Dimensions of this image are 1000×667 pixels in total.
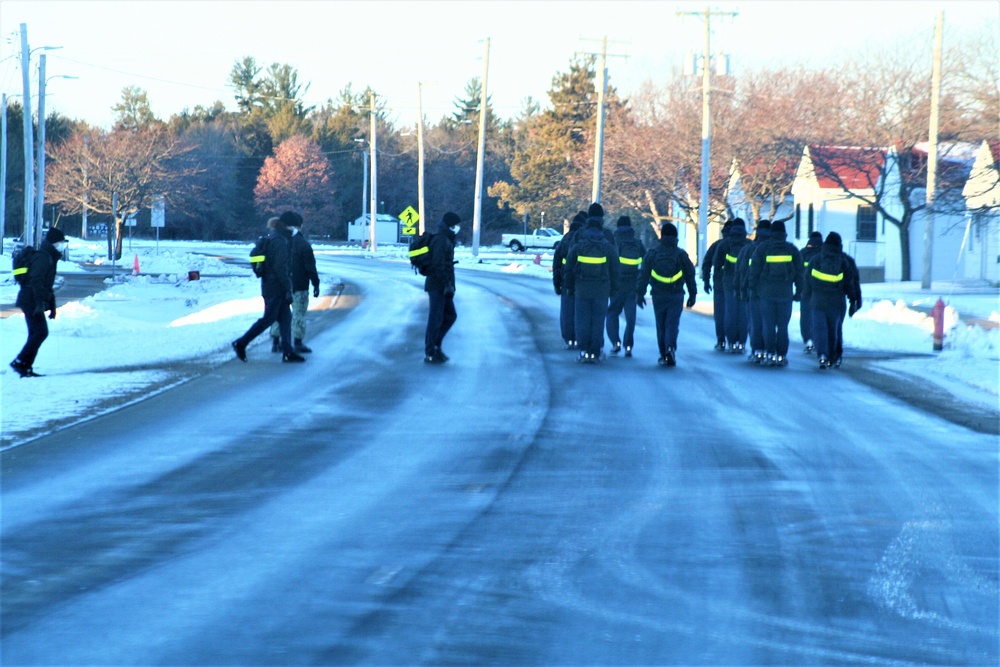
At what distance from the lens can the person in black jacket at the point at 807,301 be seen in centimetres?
1611

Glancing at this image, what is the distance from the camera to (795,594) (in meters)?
5.87

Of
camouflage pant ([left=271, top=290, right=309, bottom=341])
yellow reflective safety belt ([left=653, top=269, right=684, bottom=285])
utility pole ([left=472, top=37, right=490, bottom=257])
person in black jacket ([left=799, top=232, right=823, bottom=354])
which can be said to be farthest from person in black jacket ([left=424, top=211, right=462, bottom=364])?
utility pole ([left=472, top=37, right=490, bottom=257])

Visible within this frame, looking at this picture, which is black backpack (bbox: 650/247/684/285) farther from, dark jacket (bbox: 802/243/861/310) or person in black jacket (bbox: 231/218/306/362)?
person in black jacket (bbox: 231/218/306/362)

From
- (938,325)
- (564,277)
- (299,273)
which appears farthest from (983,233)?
(299,273)

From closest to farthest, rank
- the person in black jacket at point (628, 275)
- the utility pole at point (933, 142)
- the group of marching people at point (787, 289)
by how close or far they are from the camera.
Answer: the group of marching people at point (787, 289), the person in black jacket at point (628, 275), the utility pole at point (933, 142)

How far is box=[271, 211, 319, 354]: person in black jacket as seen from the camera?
15547mm

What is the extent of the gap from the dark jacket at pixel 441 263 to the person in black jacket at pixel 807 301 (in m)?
4.69

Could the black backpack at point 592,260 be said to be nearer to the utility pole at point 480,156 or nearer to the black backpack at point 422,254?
the black backpack at point 422,254

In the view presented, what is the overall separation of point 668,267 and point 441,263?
3.01 metres

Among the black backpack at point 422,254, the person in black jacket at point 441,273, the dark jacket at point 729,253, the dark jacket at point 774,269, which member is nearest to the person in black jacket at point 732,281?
the dark jacket at point 729,253

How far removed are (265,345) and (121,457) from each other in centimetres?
863

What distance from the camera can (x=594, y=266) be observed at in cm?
1529

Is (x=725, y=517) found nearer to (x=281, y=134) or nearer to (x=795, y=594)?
(x=795, y=594)

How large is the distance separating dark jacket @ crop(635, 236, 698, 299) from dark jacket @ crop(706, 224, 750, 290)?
4.99 feet
